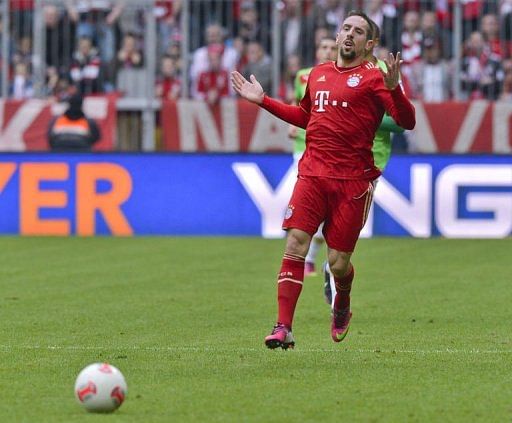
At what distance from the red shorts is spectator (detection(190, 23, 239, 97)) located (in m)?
13.6

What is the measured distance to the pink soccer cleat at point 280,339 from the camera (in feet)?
28.5

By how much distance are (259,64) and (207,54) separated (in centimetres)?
90

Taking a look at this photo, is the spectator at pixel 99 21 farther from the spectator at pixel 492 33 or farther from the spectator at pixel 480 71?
the spectator at pixel 492 33

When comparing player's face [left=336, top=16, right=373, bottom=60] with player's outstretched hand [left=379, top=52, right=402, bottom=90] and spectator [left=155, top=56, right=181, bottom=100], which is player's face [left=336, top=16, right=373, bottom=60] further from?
spectator [left=155, top=56, right=181, bottom=100]

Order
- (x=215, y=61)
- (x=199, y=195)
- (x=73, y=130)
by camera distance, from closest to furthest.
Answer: (x=199, y=195) < (x=73, y=130) < (x=215, y=61)

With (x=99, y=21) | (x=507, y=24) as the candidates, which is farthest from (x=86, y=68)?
(x=507, y=24)

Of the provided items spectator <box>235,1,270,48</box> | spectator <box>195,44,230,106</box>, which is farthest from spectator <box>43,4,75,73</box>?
spectator <box>235,1,270,48</box>

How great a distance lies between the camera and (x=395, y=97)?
8.90 m

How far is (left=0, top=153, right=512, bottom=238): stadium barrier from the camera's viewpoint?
2066cm

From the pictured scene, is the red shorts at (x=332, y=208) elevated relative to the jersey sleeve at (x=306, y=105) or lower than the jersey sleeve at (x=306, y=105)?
lower

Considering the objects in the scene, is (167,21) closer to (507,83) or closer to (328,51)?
(507,83)

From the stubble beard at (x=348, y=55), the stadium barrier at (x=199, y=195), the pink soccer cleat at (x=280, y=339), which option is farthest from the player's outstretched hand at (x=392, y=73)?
the stadium barrier at (x=199, y=195)

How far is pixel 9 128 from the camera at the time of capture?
74.3 feet

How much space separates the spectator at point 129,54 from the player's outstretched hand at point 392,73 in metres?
14.5
